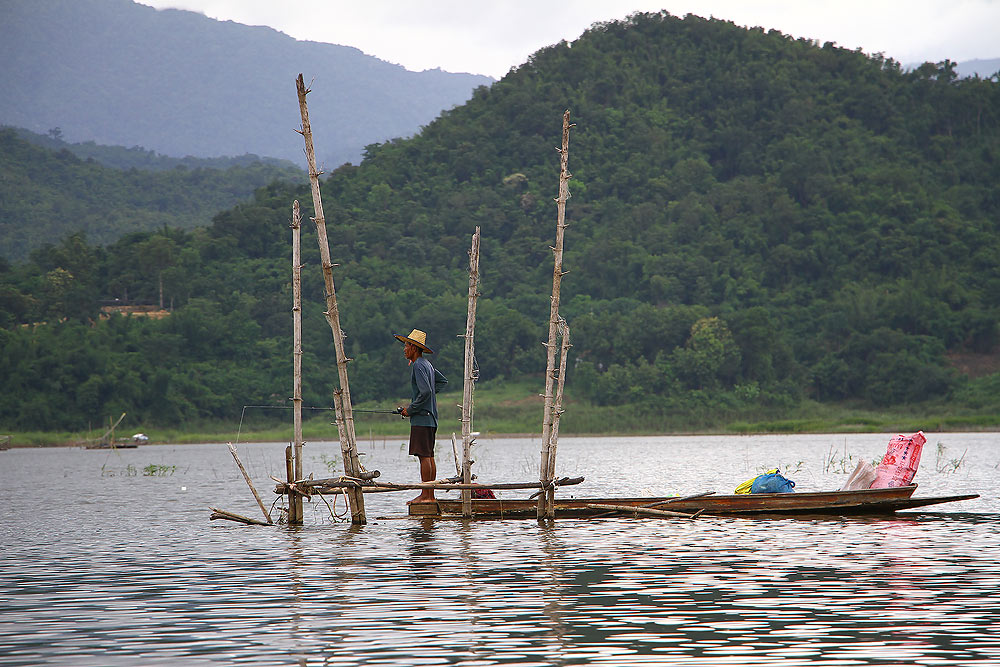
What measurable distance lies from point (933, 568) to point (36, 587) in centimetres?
944

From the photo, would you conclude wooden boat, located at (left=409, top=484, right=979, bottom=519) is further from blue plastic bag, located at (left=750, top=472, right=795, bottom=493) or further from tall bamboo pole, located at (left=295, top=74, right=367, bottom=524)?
tall bamboo pole, located at (left=295, top=74, right=367, bottom=524)

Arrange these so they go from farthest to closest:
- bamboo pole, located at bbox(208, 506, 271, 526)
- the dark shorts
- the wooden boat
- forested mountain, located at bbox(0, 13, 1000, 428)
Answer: forested mountain, located at bbox(0, 13, 1000, 428)
bamboo pole, located at bbox(208, 506, 271, 526)
the dark shorts
the wooden boat

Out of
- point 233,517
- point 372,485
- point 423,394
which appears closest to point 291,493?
point 233,517

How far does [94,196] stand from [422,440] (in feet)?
440

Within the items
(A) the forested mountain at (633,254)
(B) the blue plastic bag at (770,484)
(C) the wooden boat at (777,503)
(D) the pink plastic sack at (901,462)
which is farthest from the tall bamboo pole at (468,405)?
(A) the forested mountain at (633,254)

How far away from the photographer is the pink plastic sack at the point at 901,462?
18.2m

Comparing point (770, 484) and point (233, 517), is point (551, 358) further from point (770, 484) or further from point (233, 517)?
point (233, 517)

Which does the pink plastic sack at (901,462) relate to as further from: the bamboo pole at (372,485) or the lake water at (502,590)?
the bamboo pole at (372,485)

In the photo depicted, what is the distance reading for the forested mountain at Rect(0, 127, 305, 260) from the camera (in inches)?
5079

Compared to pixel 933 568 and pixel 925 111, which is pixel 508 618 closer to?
pixel 933 568

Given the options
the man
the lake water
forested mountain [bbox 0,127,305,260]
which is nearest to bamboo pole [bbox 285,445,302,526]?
the lake water

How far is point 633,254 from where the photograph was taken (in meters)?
99.8

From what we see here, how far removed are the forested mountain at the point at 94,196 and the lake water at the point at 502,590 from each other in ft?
357

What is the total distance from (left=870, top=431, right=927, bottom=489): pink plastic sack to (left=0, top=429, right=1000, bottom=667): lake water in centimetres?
60
